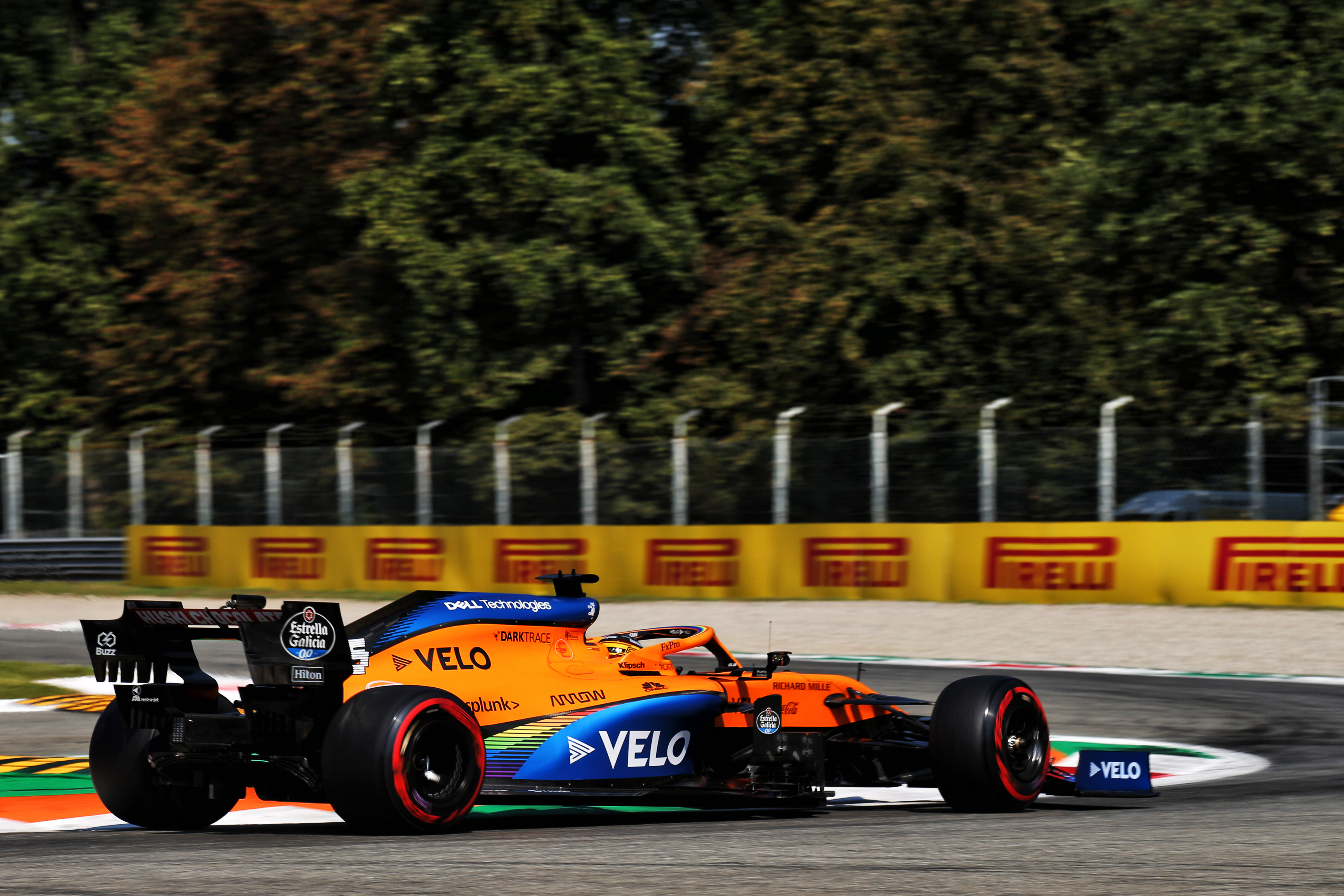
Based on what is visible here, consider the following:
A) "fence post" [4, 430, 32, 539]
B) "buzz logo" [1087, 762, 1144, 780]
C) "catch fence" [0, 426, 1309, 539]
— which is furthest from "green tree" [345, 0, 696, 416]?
"buzz logo" [1087, 762, 1144, 780]

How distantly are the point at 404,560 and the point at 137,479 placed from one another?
5.25 metres

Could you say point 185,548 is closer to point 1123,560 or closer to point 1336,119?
point 1123,560

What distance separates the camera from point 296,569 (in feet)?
80.8

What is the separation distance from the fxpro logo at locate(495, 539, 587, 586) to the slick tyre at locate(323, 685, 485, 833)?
15.8 m

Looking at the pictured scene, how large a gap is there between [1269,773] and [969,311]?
17.6 meters

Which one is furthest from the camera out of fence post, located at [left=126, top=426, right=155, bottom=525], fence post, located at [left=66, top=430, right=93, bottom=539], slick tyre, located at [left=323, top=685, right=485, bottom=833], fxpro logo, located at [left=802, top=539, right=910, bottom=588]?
fence post, located at [left=66, top=430, right=93, bottom=539]

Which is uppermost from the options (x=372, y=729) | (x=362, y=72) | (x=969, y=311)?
(x=362, y=72)

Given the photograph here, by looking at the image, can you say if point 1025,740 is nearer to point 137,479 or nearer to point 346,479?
point 346,479

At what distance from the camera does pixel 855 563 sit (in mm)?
20594

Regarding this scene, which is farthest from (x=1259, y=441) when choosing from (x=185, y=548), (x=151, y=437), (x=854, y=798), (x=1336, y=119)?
(x=151, y=437)

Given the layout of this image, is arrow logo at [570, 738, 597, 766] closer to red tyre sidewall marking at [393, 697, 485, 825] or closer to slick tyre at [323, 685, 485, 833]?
red tyre sidewall marking at [393, 697, 485, 825]

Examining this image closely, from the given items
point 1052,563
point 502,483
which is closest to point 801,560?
point 1052,563

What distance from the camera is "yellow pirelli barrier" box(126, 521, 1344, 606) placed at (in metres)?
18.0

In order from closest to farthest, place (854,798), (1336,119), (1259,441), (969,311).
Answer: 1. (854,798)
2. (1259,441)
3. (1336,119)
4. (969,311)
